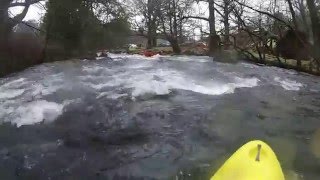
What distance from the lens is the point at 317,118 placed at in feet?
19.7

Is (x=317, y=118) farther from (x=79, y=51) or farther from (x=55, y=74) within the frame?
(x=79, y=51)

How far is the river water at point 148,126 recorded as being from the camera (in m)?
4.13

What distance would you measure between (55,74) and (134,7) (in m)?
16.9

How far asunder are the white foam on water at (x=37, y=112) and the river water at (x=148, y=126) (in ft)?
0.04

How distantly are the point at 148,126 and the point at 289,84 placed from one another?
471 cm

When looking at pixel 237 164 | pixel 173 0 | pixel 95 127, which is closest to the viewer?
pixel 237 164

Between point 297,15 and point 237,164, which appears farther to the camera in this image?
point 297,15

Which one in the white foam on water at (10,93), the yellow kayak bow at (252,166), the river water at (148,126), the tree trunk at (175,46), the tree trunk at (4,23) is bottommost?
the river water at (148,126)

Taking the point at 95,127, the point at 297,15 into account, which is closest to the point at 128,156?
the point at 95,127

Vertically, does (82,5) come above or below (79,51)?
above

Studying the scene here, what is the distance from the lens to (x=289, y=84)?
9.05 m

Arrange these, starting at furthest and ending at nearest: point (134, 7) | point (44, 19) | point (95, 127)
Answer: point (134, 7)
point (44, 19)
point (95, 127)

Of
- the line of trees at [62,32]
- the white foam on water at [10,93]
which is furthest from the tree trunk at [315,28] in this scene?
the line of trees at [62,32]

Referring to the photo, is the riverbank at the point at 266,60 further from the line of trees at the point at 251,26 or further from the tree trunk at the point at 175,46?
the tree trunk at the point at 175,46
